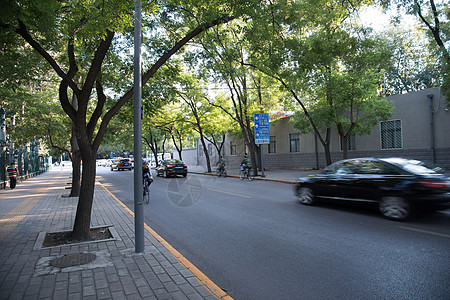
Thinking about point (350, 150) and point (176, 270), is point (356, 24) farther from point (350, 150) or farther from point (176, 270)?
point (350, 150)

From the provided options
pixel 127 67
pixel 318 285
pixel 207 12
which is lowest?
pixel 318 285

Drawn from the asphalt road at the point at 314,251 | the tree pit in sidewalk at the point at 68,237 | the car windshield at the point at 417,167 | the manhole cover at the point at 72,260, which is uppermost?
the car windshield at the point at 417,167

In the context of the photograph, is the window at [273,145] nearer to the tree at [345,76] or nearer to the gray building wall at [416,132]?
the gray building wall at [416,132]

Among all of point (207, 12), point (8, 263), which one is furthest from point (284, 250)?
point (207, 12)

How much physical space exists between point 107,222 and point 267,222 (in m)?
4.04

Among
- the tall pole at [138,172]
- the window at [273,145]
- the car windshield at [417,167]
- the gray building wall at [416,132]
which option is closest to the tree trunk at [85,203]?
the tall pole at [138,172]

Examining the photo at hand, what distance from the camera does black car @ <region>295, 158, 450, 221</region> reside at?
20.8ft

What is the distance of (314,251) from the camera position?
4938mm

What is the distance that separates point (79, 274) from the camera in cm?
405

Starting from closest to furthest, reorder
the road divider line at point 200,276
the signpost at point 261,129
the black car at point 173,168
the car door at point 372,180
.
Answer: the road divider line at point 200,276 → the car door at point 372,180 → the signpost at point 261,129 → the black car at point 173,168

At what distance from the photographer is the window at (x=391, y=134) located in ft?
61.4

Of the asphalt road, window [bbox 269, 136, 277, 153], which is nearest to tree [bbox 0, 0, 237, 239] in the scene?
the asphalt road

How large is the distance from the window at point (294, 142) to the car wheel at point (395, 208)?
20230mm

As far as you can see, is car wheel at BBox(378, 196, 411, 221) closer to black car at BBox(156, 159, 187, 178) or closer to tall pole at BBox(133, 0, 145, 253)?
tall pole at BBox(133, 0, 145, 253)
